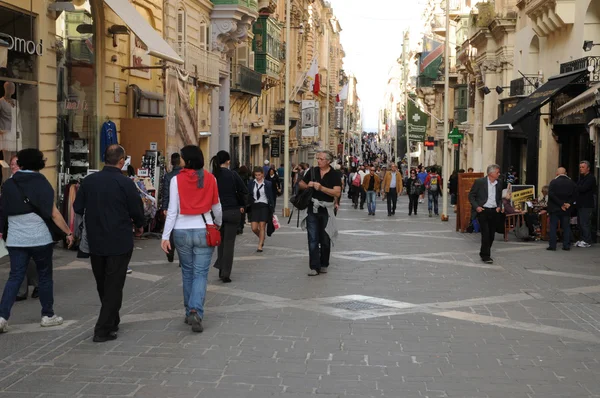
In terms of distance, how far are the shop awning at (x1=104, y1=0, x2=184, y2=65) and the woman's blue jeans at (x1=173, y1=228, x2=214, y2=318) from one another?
28.7ft

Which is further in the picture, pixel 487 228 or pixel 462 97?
pixel 462 97

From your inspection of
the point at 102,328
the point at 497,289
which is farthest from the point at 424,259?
the point at 102,328

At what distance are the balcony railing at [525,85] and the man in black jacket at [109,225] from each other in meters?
22.0

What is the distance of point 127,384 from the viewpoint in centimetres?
660

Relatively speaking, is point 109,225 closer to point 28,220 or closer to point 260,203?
point 28,220

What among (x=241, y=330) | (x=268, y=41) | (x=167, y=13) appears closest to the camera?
(x=241, y=330)

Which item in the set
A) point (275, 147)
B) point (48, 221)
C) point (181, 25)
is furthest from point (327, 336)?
point (275, 147)

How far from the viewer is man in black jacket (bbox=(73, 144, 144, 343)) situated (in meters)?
8.20

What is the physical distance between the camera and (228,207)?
12180mm

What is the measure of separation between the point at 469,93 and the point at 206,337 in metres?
41.6

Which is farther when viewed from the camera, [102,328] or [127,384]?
[102,328]

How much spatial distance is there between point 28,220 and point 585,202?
42.3 feet

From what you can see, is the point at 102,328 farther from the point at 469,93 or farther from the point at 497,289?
the point at 469,93

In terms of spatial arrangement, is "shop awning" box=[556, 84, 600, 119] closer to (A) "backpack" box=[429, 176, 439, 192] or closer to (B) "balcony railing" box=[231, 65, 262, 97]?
(A) "backpack" box=[429, 176, 439, 192]
